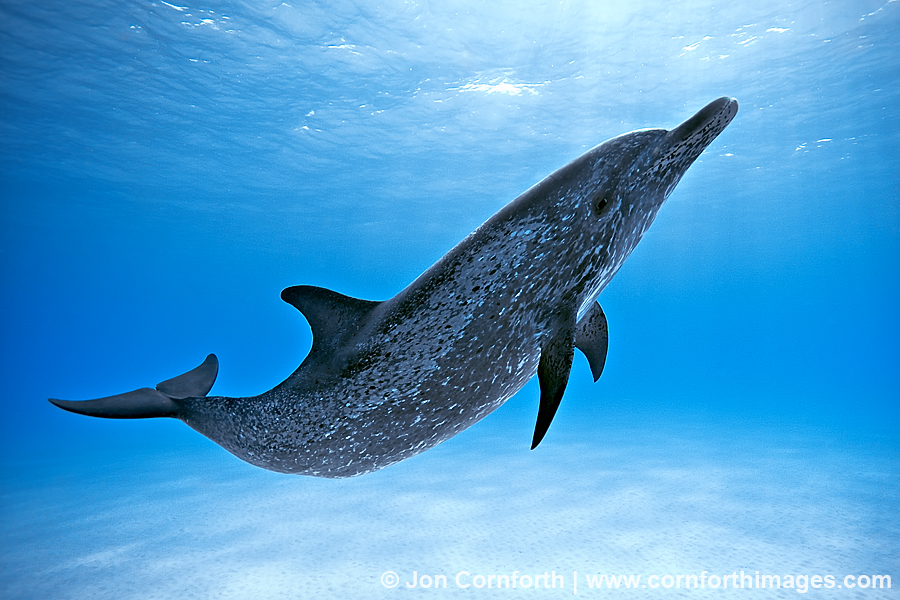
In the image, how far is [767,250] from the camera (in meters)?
60.6

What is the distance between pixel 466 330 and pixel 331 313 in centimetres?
96

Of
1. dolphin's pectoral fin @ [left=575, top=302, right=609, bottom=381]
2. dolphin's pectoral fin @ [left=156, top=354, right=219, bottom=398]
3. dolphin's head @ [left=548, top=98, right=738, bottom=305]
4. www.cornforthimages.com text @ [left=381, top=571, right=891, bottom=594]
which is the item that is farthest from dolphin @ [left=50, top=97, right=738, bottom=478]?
www.cornforthimages.com text @ [left=381, top=571, right=891, bottom=594]

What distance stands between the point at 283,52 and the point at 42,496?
17.2 m

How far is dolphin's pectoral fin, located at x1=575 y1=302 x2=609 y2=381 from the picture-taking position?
162 inches

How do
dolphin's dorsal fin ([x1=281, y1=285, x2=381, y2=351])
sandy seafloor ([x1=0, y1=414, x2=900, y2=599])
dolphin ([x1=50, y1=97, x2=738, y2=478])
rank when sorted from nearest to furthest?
dolphin ([x1=50, y1=97, x2=738, y2=478]) → dolphin's dorsal fin ([x1=281, y1=285, x2=381, y2=351]) → sandy seafloor ([x1=0, y1=414, x2=900, y2=599])

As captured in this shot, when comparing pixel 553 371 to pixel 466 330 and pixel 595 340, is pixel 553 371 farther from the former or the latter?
pixel 595 340

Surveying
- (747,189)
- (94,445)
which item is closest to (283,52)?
(94,445)

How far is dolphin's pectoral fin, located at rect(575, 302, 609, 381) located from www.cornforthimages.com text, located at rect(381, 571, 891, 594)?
5386mm

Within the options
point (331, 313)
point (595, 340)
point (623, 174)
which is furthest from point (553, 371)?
point (595, 340)

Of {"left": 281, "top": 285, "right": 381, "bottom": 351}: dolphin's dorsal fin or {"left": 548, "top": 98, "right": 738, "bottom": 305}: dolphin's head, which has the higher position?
{"left": 548, "top": 98, "right": 738, "bottom": 305}: dolphin's head

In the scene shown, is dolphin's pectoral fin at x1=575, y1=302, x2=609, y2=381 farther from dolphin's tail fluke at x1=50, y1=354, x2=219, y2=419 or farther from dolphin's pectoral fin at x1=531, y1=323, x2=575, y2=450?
dolphin's tail fluke at x1=50, y1=354, x2=219, y2=419

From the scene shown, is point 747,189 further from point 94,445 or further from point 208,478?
point 94,445

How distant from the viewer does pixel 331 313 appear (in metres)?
3.07

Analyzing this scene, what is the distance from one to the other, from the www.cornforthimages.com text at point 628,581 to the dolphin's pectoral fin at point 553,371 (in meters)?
6.48
